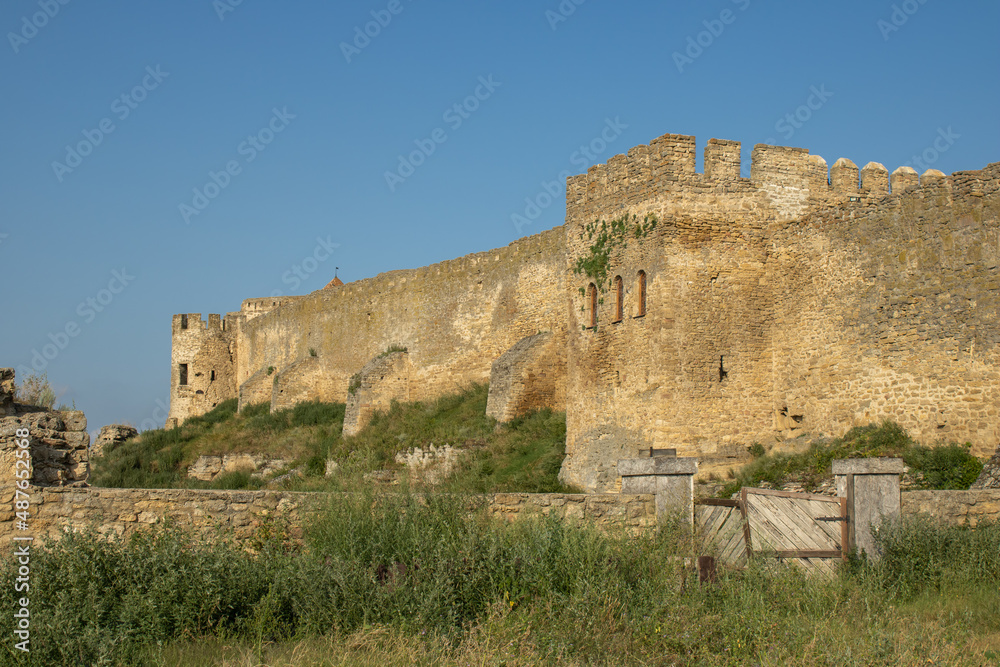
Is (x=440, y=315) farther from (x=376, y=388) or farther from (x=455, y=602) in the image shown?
(x=455, y=602)

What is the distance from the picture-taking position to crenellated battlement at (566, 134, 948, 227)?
1454cm

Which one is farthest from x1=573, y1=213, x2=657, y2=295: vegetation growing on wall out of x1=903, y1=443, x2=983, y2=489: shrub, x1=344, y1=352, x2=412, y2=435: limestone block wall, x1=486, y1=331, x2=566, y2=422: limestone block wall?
x1=344, y1=352, x2=412, y2=435: limestone block wall

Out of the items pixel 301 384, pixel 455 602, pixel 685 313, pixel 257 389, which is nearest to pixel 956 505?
pixel 455 602

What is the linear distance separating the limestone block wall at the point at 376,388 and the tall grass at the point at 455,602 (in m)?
17.7

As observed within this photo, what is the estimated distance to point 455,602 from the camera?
689 cm

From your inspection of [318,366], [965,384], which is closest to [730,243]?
[965,384]

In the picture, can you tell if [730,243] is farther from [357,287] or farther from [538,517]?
[357,287]

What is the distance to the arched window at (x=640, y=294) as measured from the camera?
48.8 ft

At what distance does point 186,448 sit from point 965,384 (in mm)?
23114

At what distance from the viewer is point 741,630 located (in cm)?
658

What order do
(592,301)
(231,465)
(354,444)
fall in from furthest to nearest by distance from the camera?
(231,465) → (354,444) → (592,301)

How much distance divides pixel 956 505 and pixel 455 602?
18.0 ft

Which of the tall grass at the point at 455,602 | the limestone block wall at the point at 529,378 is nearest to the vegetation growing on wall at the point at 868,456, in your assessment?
the tall grass at the point at 455,602

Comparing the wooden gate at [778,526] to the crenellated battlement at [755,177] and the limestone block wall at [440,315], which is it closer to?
the crenellated battlement at [755,177]
